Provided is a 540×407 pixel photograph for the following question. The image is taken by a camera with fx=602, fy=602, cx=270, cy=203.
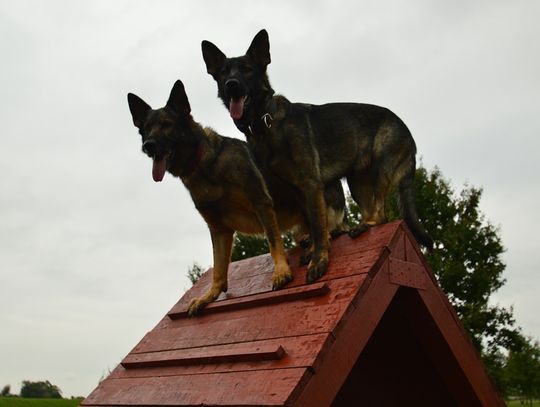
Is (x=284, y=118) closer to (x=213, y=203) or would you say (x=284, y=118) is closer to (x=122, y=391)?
(x=213, y=203)

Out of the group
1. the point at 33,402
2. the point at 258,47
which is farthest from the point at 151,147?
the point at 33,402

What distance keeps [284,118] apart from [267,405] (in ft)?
7.17

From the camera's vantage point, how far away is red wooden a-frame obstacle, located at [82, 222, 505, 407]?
3.09 meters

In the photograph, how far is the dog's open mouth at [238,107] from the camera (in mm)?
4047

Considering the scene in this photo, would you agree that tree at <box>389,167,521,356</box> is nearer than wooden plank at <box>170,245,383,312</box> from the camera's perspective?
No

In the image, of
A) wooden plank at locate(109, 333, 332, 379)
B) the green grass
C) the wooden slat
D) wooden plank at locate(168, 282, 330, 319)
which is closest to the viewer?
wooden plank at locate(109, 333, 332, 379)

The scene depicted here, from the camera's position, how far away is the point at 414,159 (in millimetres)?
4727

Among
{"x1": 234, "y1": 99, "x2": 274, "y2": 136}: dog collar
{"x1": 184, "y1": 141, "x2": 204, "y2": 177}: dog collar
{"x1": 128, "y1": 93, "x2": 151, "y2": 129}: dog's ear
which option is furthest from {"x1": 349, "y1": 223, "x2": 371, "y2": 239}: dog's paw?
{"x1": 128, "y1": 93, "x2": 151, "y2": 129}: dog's ear

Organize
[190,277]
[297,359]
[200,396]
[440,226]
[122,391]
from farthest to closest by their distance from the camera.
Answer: [190,277] < [440,226] < [122,391] < [200,396] < [297,359]

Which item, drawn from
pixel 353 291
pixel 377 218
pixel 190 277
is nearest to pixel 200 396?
pixel 353 291

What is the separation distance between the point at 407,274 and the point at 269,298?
89 centimetres

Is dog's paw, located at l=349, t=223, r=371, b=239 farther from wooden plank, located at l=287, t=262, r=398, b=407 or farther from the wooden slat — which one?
the wooden slat

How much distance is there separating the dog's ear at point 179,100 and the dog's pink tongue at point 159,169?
0.46 meters

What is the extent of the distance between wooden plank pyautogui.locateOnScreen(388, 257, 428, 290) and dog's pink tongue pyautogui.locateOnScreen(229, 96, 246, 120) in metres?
1.39
